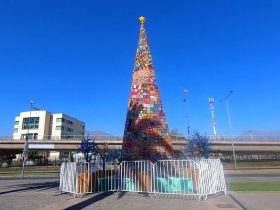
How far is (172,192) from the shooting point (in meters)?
12.5

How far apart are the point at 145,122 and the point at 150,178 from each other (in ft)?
11.6

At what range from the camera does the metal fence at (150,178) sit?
12.0m

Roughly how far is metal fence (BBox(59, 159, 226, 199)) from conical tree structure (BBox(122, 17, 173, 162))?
5.42 ft

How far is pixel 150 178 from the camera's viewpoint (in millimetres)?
12773

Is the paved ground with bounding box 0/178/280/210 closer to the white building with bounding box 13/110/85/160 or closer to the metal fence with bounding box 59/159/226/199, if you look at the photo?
the metal fence with bounding box 59/159/226/199

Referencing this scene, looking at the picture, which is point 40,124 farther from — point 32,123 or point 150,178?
point 150,178

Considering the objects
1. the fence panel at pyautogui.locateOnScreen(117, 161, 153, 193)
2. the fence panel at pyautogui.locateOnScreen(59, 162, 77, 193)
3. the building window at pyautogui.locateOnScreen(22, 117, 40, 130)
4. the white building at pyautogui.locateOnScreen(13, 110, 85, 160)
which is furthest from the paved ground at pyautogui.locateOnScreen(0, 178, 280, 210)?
the building window at pyautogui.locateOnScreen(22, 117, 40, 130)

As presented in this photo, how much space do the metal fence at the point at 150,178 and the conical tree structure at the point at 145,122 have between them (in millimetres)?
1653

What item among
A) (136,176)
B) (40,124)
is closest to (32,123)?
(40,124)

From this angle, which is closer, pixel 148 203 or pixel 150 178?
pixel 148 203

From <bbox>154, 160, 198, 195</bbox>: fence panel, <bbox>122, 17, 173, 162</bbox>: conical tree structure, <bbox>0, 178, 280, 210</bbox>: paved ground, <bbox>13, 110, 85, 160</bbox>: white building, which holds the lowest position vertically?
<bbox>0, 178, 280, 210</bbox>: paved ground

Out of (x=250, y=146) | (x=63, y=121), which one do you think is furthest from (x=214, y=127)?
(x=63, y=121)

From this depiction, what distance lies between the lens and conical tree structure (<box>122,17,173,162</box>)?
15.1 metres

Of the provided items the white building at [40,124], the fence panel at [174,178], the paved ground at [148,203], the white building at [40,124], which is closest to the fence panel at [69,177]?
the paved ground at [148,203]
